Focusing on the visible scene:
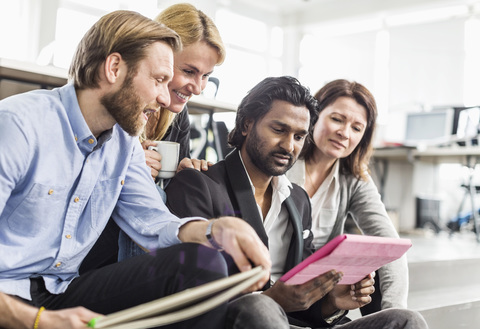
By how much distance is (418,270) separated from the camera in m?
2.54

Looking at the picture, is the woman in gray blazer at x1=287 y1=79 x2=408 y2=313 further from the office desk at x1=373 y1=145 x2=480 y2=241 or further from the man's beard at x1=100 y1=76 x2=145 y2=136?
the office desk at x1=373 y1=145 x2=480 y2=241

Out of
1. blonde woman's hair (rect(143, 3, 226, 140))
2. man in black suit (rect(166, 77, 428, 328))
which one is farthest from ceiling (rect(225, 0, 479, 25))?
man in black suit (rect(166, 77, 428, 328))

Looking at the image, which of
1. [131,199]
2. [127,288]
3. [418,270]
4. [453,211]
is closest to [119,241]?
[131,199]

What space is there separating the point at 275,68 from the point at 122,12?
8.26 m

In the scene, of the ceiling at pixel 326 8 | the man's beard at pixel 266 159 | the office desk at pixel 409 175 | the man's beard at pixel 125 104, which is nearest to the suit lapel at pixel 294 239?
the man's beard at pixel 266 159

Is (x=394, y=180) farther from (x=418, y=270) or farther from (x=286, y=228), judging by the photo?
(x=286, y=228)

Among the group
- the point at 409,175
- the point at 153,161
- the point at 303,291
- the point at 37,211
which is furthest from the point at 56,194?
the point at 409,175

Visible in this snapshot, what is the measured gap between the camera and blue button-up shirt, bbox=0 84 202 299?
3.12 feet

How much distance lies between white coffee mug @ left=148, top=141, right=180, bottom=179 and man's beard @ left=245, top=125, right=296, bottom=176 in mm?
221

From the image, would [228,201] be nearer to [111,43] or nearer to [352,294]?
[352,294]

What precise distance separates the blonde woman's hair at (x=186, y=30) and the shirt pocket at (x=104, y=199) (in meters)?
0.57

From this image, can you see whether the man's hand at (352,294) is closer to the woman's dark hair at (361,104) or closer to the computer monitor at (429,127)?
→ the woman's dark hair at (361,104)

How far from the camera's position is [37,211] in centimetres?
99

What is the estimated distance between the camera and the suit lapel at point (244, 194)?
1.35 metres
